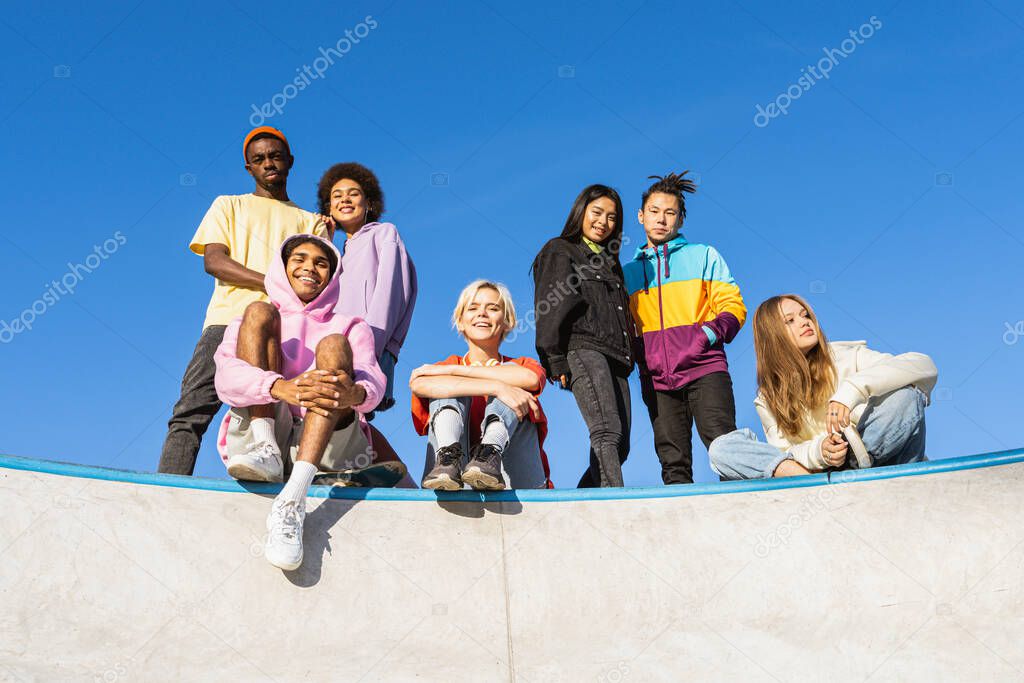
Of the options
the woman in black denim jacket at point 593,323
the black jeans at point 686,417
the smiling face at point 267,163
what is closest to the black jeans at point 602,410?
the woman in black denim jacket at point 593,323

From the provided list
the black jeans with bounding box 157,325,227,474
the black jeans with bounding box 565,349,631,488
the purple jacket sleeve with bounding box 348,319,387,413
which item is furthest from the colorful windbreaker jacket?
the black jeans with bounding box 157,325,227,474

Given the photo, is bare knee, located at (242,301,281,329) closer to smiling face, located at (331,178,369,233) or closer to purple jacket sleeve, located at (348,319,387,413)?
purple jacket sleeve, located at (348,319,387,413)

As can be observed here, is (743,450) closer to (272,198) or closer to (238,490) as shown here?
(238,490)

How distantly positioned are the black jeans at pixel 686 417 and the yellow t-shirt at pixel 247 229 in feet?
7.44

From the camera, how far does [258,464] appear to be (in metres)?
4.16

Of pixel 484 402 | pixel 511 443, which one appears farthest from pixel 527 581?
pixel 484 402

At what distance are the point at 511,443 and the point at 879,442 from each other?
1802mm

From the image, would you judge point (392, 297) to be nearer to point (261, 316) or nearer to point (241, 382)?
point (261, 316)

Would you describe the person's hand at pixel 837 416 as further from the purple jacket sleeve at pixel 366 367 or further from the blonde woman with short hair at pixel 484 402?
the purple jacket sleeve at pixel 366 367

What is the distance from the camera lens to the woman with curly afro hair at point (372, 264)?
5230 millimetres

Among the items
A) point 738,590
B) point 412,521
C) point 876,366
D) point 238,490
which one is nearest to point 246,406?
point 238,490

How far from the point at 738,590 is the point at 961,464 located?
1165 mm

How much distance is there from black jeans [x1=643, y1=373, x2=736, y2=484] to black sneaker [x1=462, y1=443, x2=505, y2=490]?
134 cm

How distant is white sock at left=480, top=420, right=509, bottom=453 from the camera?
4.50 meters
